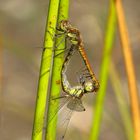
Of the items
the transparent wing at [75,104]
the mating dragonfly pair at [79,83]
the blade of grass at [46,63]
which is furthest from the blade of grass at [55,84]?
the transparent wing at [75,104]

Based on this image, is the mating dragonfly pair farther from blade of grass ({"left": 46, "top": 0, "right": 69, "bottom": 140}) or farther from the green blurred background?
the green blurred background

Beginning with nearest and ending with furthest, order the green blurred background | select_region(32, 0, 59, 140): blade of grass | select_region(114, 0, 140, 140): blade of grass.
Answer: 1. select_region(32, 0, 59, 140): blade of grass
2. select_region(114, 0, 140, 140): blade of grass
3. the green blurred background

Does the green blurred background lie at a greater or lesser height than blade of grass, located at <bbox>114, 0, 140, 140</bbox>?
greater

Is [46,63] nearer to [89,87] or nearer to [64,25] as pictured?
[64,25]

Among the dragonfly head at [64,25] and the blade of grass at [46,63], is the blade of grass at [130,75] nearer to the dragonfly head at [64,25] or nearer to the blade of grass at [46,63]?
the dragonfly head at [64,25]

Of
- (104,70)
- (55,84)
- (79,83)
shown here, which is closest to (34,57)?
(79,83)

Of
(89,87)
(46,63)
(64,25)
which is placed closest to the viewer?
(46,63)

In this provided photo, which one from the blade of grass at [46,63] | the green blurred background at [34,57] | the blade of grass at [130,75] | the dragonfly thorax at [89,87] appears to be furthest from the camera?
the green blurred background at [34,57]

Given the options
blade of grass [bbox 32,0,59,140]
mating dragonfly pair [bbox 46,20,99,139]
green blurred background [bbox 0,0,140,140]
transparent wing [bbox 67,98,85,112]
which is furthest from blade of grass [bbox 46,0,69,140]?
green blurred background [bbox 0,0,140,140]

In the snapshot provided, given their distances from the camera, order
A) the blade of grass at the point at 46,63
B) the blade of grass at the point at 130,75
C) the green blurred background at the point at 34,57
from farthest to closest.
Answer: the green blurred background at the point at 34,57 < the blade of grass at the point at 130,75 < the blade of grass at the point at 46,63

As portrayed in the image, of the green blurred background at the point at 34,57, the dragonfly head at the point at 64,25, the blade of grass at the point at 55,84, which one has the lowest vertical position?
the blade of grass at the point at 55,84

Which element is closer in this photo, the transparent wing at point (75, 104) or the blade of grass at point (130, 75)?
the blade of grass at point (130, 75)
